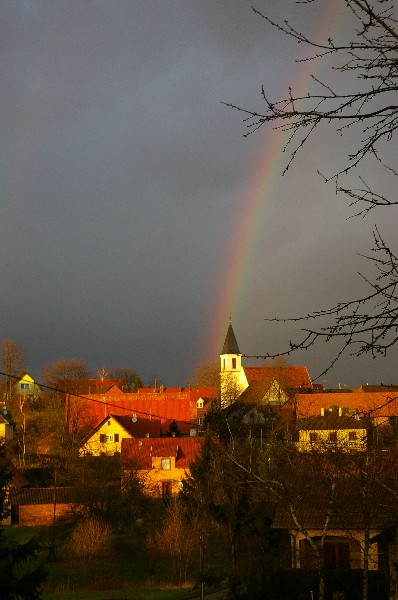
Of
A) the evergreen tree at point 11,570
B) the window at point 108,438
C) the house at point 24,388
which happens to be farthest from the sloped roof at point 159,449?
the evergreen tree at point 11,570

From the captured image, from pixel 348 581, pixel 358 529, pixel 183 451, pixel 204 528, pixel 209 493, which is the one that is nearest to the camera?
pixel 358 529

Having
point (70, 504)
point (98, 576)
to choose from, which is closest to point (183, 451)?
point (70, 504)

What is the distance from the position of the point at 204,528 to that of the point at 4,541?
37.9ft

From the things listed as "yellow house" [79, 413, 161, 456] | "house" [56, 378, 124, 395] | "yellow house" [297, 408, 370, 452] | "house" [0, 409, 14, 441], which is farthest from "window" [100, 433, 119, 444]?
"yellow house" [297, 408, 370, 452]

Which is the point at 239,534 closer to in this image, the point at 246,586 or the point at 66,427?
the point at 246,586

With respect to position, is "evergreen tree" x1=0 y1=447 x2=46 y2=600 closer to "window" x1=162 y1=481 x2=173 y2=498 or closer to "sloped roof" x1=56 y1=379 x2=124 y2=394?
"window" x1=162 y1=481 x2=173 y2=498

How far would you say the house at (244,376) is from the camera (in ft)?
211

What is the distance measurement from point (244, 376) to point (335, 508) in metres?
83.4

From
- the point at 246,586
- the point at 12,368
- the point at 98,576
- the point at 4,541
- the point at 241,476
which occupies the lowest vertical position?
the point at 98,576

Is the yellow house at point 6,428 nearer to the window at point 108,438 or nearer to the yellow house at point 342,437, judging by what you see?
the window at point 108,438

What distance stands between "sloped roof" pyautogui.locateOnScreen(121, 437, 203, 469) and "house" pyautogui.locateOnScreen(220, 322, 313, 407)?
10941 millimetres

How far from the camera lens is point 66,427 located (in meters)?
51.5

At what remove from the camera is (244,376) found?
94.1 metres

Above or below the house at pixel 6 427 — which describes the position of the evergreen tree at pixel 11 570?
below
